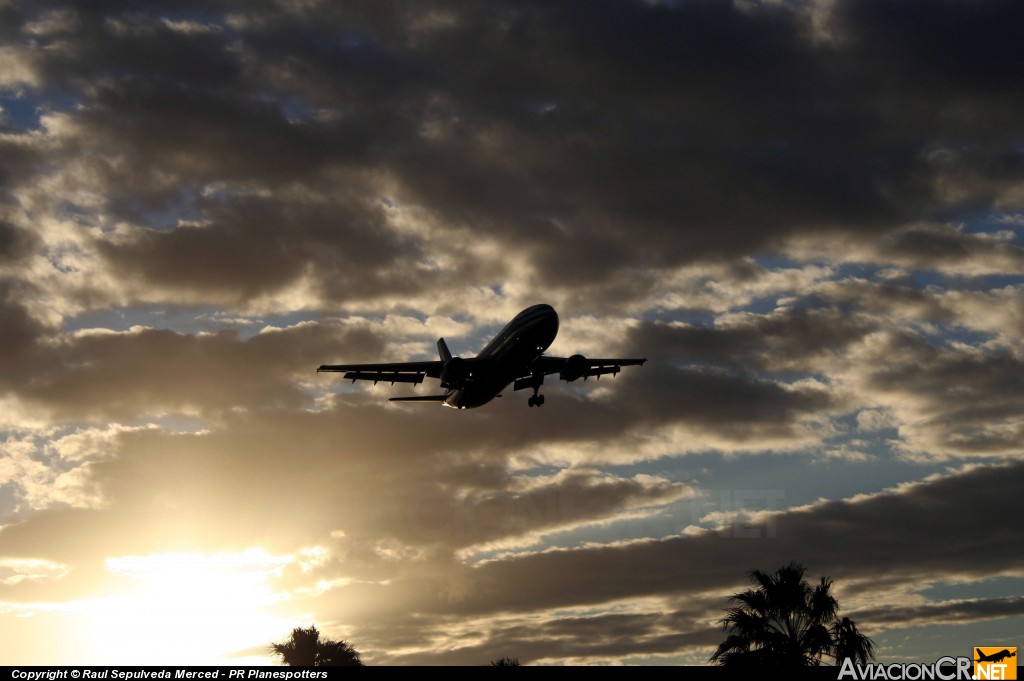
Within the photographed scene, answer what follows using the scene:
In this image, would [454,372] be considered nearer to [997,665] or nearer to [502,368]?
[502,368]

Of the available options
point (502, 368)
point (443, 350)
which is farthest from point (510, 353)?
point (443, 350)

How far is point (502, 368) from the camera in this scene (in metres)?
74.3

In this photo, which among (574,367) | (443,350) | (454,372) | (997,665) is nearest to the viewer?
(997,665)

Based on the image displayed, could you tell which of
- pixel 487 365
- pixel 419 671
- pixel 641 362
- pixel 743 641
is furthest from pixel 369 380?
pixel 419 671

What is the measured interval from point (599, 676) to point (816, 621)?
16.5 meters

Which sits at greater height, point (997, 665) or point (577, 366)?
point (577, 366)

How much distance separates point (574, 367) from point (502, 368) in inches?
247

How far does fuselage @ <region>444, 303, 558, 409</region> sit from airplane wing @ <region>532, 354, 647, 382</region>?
2.27 metres

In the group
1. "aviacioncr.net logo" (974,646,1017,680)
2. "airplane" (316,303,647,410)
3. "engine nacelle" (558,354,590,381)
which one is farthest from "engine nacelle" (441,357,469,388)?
"aviacioncr.net logo" (974,646,1017,680)

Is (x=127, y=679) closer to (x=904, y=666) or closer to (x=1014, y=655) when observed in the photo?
(x=904, y=666)

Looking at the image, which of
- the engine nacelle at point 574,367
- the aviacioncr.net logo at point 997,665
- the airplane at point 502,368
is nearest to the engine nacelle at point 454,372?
the airplane at point 502,368

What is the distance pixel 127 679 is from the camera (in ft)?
109

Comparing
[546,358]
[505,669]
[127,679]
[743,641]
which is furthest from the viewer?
[546,358]

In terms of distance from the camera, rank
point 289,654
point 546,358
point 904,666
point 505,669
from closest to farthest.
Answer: point 505,669 < point 904,666 < point 289,654 < point 546,358
